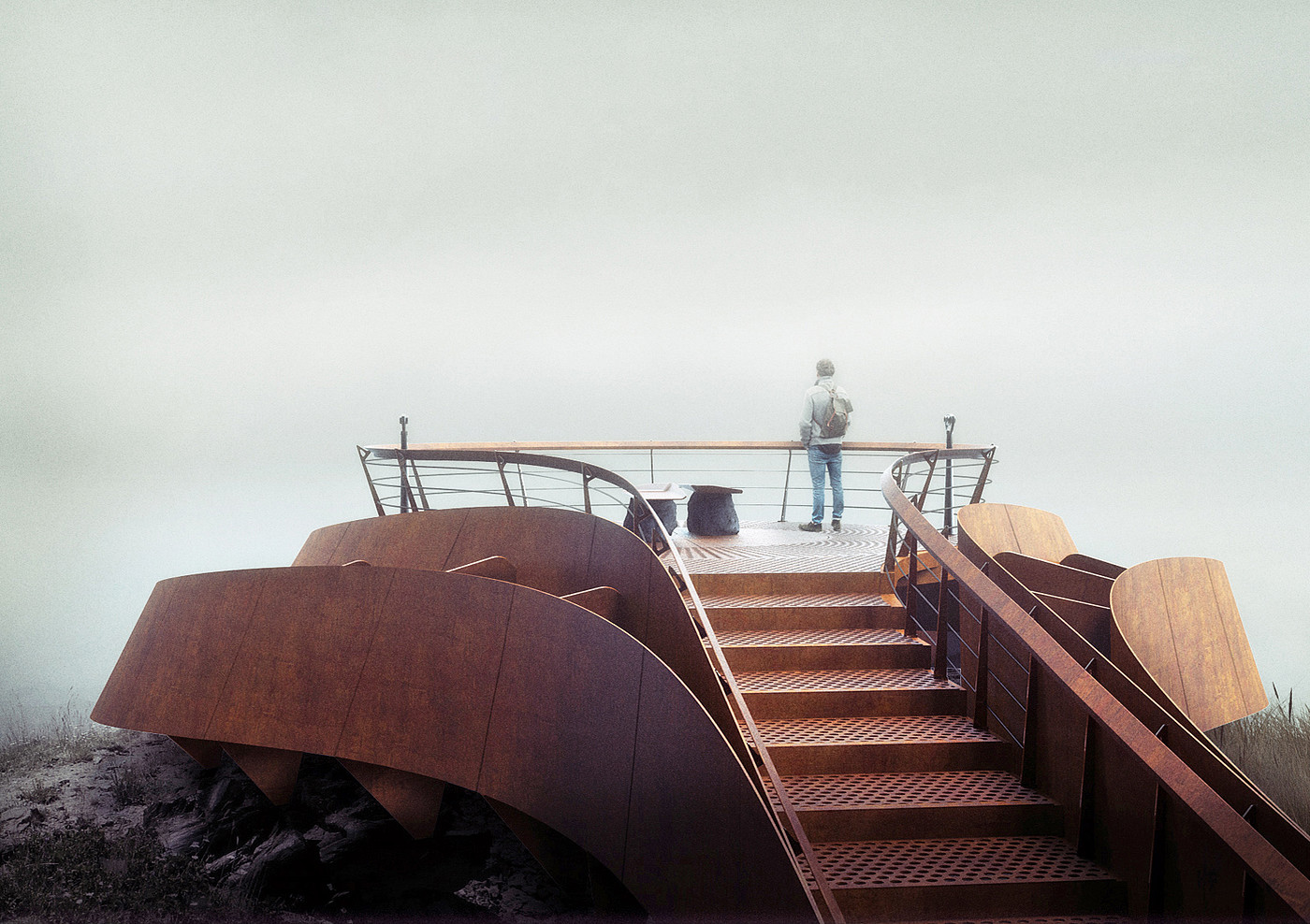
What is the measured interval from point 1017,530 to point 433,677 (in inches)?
159

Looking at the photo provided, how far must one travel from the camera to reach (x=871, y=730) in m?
3.29

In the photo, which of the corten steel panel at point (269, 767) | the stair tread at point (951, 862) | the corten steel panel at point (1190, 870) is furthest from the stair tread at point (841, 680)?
the corten steel panel at point (269, 767)

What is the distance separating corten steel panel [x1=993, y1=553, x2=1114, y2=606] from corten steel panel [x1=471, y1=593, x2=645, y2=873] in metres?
2.33

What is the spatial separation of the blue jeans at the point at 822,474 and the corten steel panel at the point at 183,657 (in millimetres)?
4398

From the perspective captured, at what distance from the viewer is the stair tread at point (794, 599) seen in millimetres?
4270

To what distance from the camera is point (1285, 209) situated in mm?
14938

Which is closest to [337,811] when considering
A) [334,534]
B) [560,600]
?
[334,534]

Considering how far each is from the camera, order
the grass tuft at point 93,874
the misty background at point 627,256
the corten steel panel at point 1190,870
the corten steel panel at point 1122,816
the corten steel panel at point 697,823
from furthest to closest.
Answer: the misty background at point 627,256
the grass tuft at point 93,874
the corten steel panel at point 1122,816
the corten steel panel at point 697,823
the corten steel panel at point 1190,870

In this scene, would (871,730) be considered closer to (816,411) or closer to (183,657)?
(183,657)

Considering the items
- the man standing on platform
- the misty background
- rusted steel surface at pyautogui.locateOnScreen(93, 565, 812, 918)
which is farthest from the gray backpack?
the misty background

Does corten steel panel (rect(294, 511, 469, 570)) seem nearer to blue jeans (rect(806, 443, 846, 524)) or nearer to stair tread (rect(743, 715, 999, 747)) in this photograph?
stair tread (rect(743, 715, 999, 747))

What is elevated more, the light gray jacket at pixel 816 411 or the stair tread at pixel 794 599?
the light gray jacket at pixel 816 411

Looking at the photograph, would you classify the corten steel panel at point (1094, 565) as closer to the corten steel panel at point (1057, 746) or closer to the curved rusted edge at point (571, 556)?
the corten steel panel at point (1057, 746)

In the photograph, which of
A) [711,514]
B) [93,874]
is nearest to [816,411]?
[711,514]
